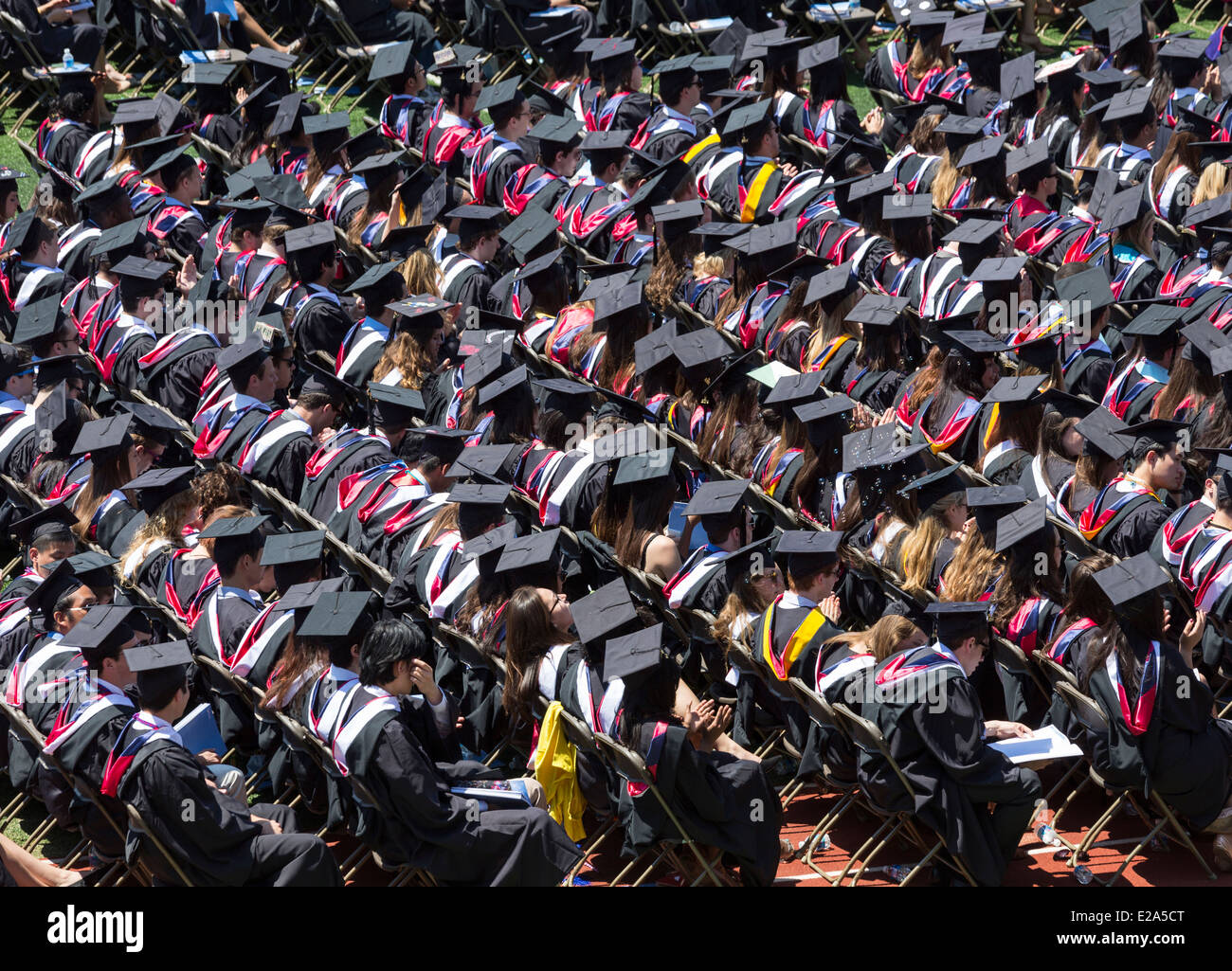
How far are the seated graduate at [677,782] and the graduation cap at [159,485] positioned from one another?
2462 mm

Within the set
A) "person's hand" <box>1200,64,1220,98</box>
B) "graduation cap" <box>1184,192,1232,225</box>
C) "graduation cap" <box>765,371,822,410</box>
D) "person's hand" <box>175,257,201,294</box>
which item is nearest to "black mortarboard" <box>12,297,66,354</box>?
"person's hand" <box>175,257,201,294</box>

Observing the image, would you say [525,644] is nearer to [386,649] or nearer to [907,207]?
[386,649]

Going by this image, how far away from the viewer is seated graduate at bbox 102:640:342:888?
5004mm

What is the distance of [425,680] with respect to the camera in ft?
18.7

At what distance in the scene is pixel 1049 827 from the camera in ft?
18.3

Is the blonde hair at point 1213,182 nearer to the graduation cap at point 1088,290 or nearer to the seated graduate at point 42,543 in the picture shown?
the graduation cap at point 1088,290

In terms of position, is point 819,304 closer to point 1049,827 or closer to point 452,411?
point 452,411

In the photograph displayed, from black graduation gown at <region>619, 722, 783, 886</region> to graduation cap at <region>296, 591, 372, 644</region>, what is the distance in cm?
110

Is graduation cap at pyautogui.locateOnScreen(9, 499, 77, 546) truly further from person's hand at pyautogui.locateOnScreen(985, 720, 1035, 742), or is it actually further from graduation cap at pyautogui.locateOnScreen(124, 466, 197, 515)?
person's hand at pyautogui.locateOnScreen(985, 720, 1035, 742)

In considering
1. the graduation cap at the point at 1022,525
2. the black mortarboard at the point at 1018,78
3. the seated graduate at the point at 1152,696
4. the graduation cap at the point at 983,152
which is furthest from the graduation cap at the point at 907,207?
the seated graduate at the point at 1152,696

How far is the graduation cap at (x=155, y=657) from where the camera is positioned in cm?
538

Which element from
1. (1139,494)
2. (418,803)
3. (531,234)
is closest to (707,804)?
(418,803)

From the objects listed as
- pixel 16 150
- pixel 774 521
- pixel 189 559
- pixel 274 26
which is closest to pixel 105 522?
pixel 189 559

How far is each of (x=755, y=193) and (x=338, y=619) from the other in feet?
17.2
